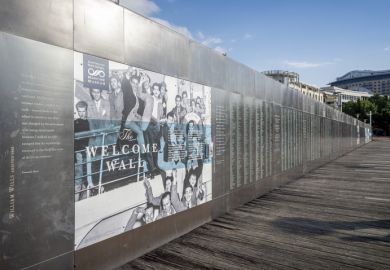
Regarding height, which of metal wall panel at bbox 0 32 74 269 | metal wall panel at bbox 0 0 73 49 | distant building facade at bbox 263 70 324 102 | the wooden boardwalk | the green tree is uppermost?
distant building facade at bbox 263 70 324 102

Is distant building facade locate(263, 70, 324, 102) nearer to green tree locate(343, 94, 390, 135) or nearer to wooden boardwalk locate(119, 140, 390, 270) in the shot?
green tree locate(343, 94, 390, 135)

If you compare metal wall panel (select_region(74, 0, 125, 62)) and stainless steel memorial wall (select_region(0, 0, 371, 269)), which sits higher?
metal wall panel (select_region(74, 0, 125, 62))

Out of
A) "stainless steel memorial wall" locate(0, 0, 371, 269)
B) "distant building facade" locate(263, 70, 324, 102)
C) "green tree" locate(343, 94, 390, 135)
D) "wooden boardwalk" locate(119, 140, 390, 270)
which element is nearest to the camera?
"stainless steel memorial wall" locate(0, 0, 371, 269)

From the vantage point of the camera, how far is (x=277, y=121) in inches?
368

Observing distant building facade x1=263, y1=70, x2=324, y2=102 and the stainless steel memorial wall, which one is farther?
distant building facade x1=263, y1=70, x2=324, y2=102

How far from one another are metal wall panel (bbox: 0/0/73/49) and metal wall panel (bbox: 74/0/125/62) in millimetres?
114

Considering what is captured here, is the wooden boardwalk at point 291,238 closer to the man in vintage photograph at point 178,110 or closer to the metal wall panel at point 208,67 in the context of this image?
the man in vintage photograph at point 178,110

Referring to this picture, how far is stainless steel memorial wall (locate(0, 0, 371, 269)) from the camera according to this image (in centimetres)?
295

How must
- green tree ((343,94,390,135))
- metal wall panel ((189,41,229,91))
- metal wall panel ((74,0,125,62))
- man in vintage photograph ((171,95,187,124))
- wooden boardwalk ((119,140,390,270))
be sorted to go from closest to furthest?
metal wall panel ((74,0,125,62)) → wooden boardwalk ((119,140,390,270)) → man in vintage photograph ((171,95,187,124)) → metal wall panel ((189,41,229,91)) → green tree ((343,94,390,135))

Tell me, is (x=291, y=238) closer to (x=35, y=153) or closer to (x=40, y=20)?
(x=35, y=153)

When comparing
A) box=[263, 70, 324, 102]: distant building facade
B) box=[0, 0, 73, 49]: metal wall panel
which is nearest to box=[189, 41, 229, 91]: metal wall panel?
box=[0, 0, 73, 49]: metal wall panel

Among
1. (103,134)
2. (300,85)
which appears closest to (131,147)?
(103,134)

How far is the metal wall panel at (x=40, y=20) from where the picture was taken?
286 cm

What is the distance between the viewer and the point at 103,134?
379 cm
